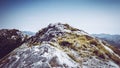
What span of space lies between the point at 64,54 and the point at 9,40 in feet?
37.4

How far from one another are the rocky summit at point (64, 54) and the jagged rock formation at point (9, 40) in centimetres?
775

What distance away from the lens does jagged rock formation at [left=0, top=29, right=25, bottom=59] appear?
19208 millimetres

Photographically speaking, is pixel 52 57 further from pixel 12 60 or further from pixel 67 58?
pixel 12 60

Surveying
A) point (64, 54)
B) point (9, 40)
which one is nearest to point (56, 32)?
point (64, 54)

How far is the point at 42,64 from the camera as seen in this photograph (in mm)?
9523

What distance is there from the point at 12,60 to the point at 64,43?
3.39 metres

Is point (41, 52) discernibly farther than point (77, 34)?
No

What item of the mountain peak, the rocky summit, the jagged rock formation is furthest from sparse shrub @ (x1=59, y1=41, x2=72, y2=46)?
the jagged rock formation

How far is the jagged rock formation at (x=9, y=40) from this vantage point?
19.2 metres

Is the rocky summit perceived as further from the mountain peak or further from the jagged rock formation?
the jagged rock formation

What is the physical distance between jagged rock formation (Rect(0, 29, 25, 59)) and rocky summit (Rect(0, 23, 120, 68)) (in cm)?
775

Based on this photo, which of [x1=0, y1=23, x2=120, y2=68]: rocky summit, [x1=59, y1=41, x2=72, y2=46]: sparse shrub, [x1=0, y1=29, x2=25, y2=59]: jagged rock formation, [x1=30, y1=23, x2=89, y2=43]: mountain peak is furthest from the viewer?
[x1=0, y1=29, x2=25, y2=59]: jagged rock formation

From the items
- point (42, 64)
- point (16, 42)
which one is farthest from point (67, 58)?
point (16, 42)

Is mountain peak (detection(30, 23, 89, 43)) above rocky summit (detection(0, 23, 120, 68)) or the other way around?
above
